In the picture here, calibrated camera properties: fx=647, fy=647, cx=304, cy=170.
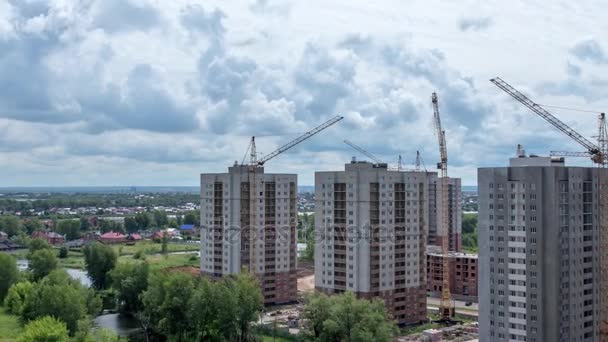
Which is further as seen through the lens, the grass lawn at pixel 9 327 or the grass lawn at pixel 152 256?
the grass lawn at pixel 152 256

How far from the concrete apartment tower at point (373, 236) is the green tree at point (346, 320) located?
33.1 ft

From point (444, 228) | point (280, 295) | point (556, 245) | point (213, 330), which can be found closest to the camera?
point (556, 245)

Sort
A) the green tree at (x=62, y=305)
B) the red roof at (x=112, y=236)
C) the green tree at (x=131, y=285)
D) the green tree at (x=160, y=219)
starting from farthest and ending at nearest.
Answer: the green tree at (x=160, y=219), the red roof at (x=112, y=236), the green tree at (x=131, y=285), the green tree at (x=62, y=305)

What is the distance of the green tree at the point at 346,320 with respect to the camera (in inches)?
1857

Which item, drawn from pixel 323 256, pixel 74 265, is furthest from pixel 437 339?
pixel 74 265

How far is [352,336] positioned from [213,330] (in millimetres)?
13817

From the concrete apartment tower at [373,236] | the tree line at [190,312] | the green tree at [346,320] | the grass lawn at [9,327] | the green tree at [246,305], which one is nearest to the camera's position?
the green tree at [346,320]

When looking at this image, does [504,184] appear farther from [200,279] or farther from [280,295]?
[280,295]

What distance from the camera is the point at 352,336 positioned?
154 feet

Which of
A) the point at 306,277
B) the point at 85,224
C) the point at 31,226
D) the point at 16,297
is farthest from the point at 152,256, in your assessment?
the point at 85,224

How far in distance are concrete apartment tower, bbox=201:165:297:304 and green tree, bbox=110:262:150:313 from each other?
812 centimetres

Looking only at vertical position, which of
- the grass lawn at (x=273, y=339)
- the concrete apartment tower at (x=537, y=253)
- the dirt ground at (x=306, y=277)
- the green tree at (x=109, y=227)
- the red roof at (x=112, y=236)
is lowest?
the grass lawn at (x=273, y=339)

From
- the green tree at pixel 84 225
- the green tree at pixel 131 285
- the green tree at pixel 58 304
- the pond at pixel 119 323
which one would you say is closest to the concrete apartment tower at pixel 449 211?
the green tree at pixel 131 285

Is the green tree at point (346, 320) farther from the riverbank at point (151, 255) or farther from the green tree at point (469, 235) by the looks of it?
the green tree at point (469, 235)
